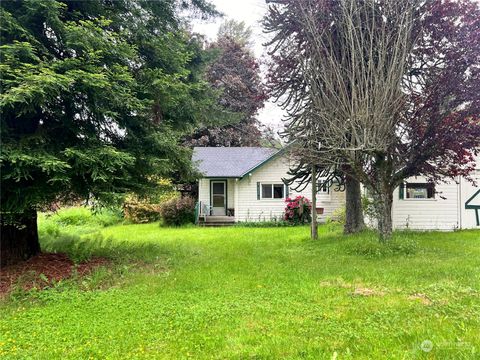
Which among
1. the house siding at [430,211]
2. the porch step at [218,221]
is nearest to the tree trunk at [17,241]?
the porch step at [218,221]

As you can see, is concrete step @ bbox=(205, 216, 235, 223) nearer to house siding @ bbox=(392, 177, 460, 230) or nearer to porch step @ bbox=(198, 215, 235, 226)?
porch step @ bbox=(198, 215, 235, 226)

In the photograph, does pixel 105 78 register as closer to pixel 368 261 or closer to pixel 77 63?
pixel 77 63

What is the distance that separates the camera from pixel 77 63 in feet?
19.1

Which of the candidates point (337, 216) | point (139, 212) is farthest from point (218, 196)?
point (337, 216)

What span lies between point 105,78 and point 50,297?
11.8 ft

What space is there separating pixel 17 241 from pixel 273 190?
44.6ft

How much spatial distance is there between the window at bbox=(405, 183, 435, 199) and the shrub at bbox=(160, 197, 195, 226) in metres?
10.6

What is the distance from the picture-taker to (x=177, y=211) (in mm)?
18141

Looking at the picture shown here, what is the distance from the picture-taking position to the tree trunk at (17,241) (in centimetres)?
692

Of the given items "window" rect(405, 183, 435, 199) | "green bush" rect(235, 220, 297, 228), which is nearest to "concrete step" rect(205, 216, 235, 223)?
"green bush" rect(235, 220, 297, 228)

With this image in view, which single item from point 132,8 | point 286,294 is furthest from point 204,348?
point 132,8

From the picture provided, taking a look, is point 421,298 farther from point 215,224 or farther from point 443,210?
point 215,224

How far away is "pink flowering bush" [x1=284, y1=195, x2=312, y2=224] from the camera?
17.7 m

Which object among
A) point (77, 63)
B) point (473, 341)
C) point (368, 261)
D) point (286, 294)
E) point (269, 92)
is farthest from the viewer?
point (269, 92)
